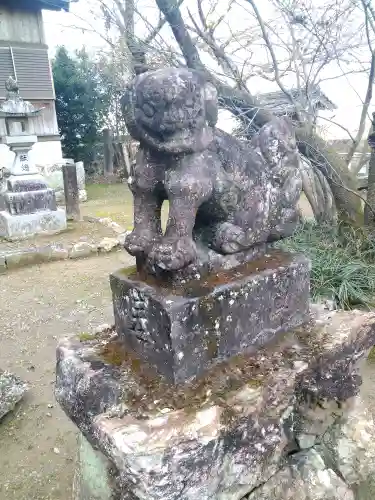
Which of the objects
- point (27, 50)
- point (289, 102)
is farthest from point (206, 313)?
point (27, 50)

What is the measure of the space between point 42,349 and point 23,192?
4.46 meters

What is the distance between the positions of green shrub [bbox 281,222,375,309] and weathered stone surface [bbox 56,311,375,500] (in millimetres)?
2126

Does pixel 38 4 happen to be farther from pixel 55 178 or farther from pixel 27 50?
pixel 55 178

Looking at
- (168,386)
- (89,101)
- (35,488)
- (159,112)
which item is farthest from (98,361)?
(89,101)

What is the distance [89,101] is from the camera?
14.7 meters

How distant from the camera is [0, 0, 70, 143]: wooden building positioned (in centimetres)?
1017

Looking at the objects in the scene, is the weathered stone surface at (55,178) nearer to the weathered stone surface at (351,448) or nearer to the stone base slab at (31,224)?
the stone base slab at (31,224)

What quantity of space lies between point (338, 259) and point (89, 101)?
41.4ft

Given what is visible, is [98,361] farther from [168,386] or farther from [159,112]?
[159,112]

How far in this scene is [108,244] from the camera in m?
6.57

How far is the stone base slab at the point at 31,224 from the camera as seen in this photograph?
7.19 metres

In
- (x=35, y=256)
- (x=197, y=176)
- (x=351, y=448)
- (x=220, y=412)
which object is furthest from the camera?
(x=35, y=256)

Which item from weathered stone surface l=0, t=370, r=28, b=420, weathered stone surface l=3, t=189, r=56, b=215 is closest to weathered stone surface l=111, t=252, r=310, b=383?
weathered stone surface l=0, t=370, r=28, b=420

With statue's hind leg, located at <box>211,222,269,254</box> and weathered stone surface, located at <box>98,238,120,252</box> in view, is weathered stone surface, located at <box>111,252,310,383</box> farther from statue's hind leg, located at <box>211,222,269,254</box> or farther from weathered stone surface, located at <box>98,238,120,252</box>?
weathered stone surface, located at <box>98,238,120,252</box>
